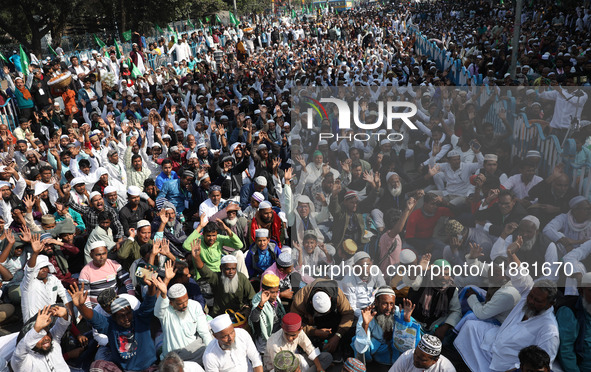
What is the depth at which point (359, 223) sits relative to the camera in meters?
5.21

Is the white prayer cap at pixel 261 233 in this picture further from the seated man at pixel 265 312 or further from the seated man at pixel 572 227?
the seated man at pixel 572 227

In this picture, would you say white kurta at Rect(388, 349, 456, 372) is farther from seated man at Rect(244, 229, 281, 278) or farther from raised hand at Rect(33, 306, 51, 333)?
raised hand at Rect(33, 306, 51, 333)

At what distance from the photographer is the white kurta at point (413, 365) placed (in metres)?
3.26

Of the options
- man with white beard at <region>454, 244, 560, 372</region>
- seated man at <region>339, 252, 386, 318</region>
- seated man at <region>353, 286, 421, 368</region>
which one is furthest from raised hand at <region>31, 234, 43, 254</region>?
man with white beard at <region>454, 244, 560, 372</region>

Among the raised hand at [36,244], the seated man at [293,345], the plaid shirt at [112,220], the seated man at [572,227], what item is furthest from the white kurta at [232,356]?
the seated man at [572,227]

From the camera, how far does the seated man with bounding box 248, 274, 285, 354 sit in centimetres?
395

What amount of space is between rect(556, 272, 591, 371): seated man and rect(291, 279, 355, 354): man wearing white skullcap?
1.73m

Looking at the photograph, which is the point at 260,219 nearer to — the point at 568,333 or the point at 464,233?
the point at 464,233

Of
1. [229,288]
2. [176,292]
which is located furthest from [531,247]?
[176,292]

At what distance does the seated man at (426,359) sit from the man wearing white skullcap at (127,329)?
208cm

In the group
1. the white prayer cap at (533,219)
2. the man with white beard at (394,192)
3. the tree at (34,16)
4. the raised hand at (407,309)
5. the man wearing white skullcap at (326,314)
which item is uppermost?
the tree at (34,16)

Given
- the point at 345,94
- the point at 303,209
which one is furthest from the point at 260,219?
the point at 345,94

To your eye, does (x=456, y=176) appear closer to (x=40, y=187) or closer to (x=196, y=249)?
(x=196, y=249)

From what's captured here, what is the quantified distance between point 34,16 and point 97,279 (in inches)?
897
